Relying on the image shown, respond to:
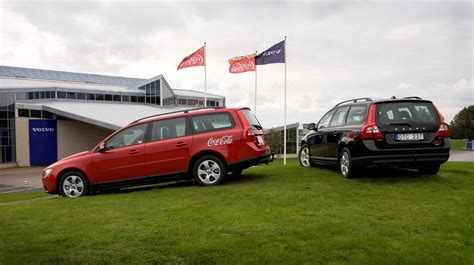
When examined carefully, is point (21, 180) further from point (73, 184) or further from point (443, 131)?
A: point (443, 131)

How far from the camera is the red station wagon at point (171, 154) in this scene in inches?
345

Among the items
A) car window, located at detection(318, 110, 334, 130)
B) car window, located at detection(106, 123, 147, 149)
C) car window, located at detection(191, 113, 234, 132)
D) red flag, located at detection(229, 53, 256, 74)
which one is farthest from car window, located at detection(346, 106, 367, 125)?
red flag, located at detection(229, 53, 256, 74)

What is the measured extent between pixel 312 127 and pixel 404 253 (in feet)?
22.0

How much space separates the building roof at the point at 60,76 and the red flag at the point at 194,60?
159ft

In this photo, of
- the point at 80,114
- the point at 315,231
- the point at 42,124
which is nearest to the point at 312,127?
the point at 315,231

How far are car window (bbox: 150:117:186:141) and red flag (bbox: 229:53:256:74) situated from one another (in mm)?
15902

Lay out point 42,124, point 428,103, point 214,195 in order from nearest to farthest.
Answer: point 214,195 → point 428,103 → point 42,124

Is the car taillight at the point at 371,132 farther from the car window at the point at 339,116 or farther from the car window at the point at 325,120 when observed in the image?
the car window at the point at 325,120

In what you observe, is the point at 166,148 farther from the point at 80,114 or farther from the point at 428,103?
the point at 80,114

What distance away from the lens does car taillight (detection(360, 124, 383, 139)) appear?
7.62 meters

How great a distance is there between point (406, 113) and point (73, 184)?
7203 millimetres

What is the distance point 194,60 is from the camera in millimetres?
24859

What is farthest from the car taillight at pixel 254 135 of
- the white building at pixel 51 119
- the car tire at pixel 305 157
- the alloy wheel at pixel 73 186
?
the white building at pixel 51 119

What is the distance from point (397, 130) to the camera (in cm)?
762
